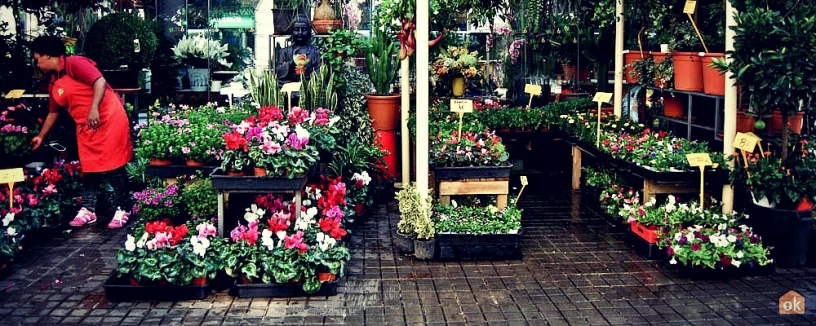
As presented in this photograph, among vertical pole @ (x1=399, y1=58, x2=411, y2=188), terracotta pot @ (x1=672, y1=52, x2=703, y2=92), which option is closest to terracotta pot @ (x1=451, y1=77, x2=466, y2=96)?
vertical pole @ (x1=399, y1=58, x2=411, y2=188)

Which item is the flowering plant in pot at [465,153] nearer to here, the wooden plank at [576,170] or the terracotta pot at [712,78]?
the terracotta pot at [712,78]

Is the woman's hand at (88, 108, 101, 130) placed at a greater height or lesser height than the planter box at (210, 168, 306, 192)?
greater

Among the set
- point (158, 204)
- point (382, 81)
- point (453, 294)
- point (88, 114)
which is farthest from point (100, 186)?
point (453, 294)

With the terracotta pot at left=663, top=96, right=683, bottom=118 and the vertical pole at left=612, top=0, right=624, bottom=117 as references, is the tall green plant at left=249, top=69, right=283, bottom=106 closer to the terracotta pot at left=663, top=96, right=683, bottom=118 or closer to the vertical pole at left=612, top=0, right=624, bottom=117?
the vertical pole at left=612, top=0, right=624, bottom=117

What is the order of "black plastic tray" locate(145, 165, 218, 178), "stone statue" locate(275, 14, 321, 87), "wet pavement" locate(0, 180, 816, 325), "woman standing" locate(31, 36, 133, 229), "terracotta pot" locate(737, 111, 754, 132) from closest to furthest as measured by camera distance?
"wet pavement" locate(0, 180, 816, 325)
"black plastic tray" locate(145, 165, 218, 178)
"terracotta pot" locate(737, 111, 754, 132)
"woman standing" locate(31, 36, 133, 229)
"stone statue" locate(275, 14, 321, 87)

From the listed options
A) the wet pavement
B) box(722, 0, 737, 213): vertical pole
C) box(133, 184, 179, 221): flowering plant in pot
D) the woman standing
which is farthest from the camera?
the woman standing

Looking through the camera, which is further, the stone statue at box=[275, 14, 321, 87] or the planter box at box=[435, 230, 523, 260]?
the stone statue at box=[275, 14, 321, 87]

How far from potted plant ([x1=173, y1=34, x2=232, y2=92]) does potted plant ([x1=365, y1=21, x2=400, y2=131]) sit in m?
2.48

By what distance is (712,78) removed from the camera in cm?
757

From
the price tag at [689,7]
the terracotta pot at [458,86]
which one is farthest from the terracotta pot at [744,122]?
the terracotta pot at [458,86]

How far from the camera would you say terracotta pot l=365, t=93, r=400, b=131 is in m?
9.86

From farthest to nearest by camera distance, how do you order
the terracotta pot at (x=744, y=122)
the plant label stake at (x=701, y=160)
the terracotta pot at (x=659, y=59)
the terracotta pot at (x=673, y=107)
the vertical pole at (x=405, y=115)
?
the vertical pole at (x=405, y=115) → the terracotta pot at (x=673, y=107) → the terracotta pot at (x=659, y=59) → the terracotta pot at (x=744, y=122) → the plant label stake at (x=701, y=160)

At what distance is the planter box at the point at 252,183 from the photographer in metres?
6.22

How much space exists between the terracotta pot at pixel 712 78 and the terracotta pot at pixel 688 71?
6.2 inches
